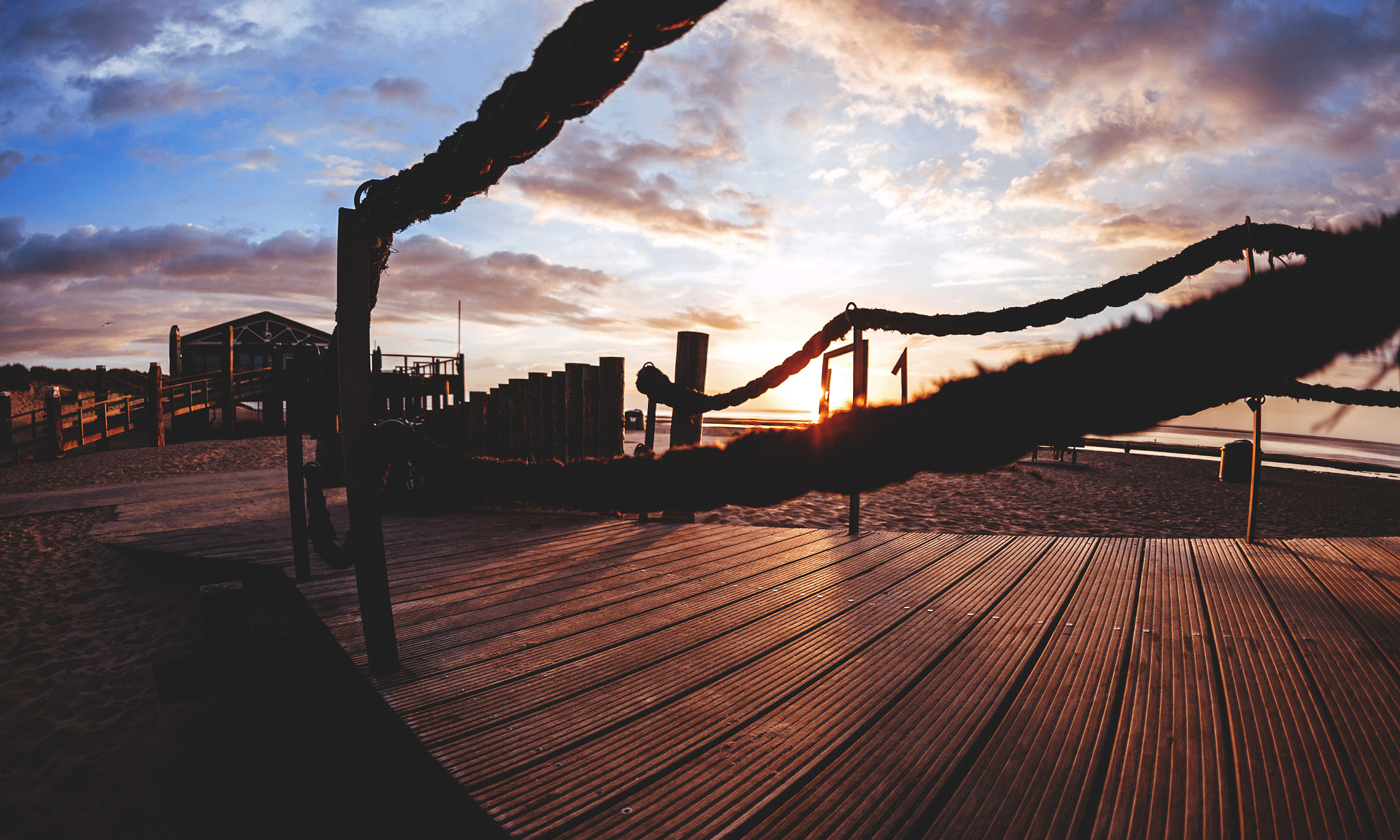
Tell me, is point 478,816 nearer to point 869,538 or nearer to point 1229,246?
point 1229,246

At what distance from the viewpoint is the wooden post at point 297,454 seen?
293 centimetres

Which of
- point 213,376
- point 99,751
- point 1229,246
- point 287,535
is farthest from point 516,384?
point 213,376

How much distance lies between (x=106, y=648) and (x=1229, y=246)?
21.1 feet

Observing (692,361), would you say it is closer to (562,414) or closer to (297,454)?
(562,414)

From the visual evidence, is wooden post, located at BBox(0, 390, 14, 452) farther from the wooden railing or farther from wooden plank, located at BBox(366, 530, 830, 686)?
wooden plank, located at BBox(366, 530, 830, 686)

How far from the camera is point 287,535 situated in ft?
15.9

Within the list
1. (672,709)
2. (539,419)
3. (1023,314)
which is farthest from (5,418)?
(1023,314)

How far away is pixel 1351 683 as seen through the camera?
6.33 ft

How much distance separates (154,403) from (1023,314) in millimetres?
22794

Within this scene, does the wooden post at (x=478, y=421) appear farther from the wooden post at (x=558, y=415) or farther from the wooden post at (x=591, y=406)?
the wooden post at (x=591, y=406)

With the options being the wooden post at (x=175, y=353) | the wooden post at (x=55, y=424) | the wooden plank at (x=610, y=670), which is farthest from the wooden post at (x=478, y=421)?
the wooden post at (x=175, y=353)

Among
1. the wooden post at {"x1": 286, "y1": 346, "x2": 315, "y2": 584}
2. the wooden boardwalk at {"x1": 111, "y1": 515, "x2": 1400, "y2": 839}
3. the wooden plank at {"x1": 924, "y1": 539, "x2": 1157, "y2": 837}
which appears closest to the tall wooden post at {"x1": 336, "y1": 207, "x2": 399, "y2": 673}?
the wooden boardwalk at {"x1": 111, "y1": 515, "x2": 1400, "y2": 839}

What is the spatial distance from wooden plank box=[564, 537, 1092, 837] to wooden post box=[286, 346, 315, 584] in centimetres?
260

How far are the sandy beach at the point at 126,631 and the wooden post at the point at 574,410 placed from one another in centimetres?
155
